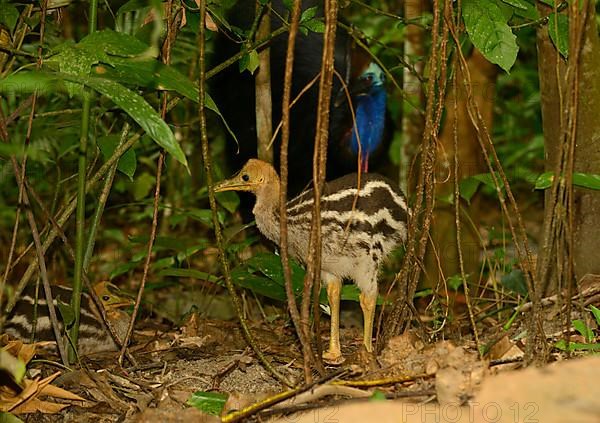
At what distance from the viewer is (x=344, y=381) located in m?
2.36

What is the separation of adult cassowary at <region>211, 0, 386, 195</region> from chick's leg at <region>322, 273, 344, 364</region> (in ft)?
4.43

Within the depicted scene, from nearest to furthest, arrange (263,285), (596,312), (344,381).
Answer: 1. (344,381)
2. (596,312)
3. (263,285)

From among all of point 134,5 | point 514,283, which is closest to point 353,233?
point 134,5

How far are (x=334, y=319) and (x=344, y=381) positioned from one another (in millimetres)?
788

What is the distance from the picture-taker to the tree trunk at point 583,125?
3.30 metres

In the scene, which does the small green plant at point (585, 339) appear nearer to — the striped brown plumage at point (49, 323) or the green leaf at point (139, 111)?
the green leaf at point (139, 111)

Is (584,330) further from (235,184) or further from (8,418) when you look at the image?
(8,418)

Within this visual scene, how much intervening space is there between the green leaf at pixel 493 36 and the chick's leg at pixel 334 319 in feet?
3.09

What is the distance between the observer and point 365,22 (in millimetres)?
5926

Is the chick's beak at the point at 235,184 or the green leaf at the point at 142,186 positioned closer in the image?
the chick's beak at the point at 235,184

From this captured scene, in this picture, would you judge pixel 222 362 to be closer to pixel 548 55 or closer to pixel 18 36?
pixel 18 36

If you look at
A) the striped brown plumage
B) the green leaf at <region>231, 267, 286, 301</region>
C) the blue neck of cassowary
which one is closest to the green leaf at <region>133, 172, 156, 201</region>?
the blue neck of cassowary

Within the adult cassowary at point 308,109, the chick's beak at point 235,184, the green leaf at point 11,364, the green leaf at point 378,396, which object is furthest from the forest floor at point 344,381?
the adult cassowary at point 308,109

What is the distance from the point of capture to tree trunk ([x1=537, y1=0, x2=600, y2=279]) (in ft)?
10.8
